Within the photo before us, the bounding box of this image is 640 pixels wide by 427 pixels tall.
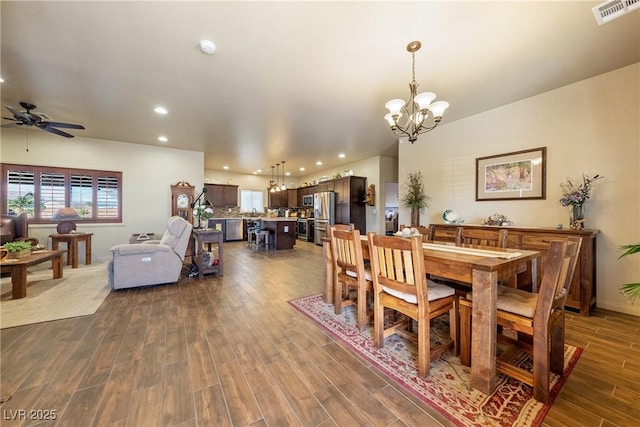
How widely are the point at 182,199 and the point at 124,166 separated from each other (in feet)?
4.59

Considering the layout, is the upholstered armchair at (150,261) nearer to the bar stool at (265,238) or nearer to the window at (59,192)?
the window at (59,192)

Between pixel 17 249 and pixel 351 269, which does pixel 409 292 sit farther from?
pixel 17 249

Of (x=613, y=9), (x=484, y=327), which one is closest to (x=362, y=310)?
(x=484, y=327)

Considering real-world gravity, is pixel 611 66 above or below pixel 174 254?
above

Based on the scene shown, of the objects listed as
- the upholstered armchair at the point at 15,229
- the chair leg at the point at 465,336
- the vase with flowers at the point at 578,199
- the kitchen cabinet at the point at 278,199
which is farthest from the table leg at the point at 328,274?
the kitchen cabinet at the point at 278,199

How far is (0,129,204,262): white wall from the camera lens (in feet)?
15.7

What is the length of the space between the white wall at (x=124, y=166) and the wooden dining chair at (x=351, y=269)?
531 cm

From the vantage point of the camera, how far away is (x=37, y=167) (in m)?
4.83

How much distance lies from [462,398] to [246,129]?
15.6 feet

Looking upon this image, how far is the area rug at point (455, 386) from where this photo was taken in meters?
1.32

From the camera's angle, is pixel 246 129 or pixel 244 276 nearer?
pixel 244 276

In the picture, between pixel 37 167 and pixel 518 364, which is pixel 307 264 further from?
pixel 37 167

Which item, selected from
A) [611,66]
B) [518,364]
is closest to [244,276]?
[518,364]

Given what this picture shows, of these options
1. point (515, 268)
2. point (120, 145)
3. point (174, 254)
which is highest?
point (120, 145)
